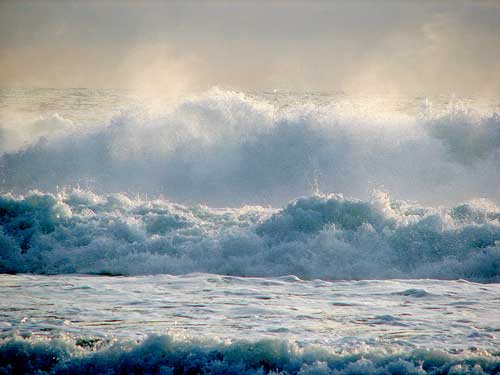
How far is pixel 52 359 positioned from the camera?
5.36m

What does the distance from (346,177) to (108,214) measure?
666 centimetres

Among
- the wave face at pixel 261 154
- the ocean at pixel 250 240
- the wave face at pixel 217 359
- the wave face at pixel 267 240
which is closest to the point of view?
the wave face at pixel 217 359

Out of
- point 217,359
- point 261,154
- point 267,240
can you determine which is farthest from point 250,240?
point 261,154

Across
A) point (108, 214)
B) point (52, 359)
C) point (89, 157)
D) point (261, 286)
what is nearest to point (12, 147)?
point (89, 157)

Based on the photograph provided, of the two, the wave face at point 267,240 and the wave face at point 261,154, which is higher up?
the wave face at point 261,154

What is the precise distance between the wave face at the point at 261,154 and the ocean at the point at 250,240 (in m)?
0.06

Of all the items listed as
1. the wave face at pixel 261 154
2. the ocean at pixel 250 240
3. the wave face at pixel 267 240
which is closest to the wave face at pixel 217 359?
the ocean at pixel 250 240

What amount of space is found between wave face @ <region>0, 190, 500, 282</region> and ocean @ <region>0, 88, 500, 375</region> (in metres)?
0.04

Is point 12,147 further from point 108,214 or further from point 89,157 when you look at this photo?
point 108,214

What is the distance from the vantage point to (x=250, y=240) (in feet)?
33.8

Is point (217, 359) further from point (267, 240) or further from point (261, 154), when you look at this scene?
point (261, 154)

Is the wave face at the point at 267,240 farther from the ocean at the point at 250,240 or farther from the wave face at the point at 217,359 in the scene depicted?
the wave face at the point at 217,359

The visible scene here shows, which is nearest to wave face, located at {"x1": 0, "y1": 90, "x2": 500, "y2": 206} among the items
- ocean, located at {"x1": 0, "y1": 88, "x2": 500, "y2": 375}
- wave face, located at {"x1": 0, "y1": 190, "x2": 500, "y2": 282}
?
ocean, located at {"x1": 0, "y1": 88, "x2": 500, "y2": 375}

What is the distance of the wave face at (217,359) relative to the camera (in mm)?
5098
